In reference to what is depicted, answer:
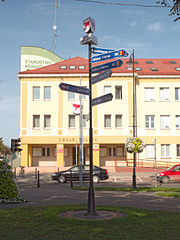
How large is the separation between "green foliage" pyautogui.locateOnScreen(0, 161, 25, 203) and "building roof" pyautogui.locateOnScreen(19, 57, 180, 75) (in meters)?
27.3

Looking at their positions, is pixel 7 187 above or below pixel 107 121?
below

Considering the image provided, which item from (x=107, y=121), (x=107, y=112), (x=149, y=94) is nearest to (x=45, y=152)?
(x=107, y=121)

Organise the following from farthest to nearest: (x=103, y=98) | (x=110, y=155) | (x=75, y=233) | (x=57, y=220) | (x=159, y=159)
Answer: (x=110, y=155)
(x=159, y=159)
(x=103, y=98)
(x=57, y=220)
(x=75, y=233)

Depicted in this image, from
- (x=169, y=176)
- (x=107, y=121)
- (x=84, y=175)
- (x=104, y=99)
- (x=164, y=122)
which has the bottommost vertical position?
(x=169, y=176)

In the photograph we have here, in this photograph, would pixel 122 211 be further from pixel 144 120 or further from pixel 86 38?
pixel 144 120

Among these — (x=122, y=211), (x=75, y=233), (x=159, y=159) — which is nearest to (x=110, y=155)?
(x=159, y=159)

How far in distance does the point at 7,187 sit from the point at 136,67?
32.1 m

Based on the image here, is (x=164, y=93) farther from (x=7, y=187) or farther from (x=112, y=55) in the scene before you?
(x=112, y=55)

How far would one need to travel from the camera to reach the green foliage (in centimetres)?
1205

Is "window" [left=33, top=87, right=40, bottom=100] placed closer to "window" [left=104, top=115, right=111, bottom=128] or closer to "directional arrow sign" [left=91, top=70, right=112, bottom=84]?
"window" [left=104, top=115, right=111, bottom=128]

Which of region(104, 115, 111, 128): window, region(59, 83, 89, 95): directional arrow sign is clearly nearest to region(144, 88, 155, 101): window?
region(104, 115, 111, 128): window

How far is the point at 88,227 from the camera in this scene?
7555 millimetres

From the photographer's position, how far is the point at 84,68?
4016cm

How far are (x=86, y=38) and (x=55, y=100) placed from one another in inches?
1168
